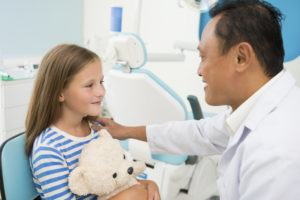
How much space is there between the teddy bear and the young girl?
4 centimetres

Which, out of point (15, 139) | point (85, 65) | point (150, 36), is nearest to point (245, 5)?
point (85, 65)

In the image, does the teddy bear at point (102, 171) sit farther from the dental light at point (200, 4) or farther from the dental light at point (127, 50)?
the dental light at point (200, 4)

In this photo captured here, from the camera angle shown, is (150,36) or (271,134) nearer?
(271,134)

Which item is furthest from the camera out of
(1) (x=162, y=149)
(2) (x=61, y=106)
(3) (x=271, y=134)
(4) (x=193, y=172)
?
(4) (x=193, y=172)

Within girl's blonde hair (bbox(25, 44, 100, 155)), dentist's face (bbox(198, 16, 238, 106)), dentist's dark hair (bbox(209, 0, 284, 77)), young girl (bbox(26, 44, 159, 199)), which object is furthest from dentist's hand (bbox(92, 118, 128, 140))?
dentist's dark hair (bbox(209, 0, 284, 77))

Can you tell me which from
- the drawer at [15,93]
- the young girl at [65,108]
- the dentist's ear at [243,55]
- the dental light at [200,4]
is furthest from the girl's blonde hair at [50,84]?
the drawer at [15,93]

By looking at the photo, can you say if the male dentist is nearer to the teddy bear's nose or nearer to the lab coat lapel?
the lab coat lapel

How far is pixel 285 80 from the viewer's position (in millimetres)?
909

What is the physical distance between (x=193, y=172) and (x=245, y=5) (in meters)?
1.13

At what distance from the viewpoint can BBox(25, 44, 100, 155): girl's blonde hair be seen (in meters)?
1.07

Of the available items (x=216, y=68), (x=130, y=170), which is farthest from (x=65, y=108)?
(x=216, y=68)

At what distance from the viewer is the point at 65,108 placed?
1.13 meters

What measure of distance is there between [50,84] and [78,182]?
35cm

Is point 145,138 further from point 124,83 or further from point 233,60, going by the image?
point 233,60
